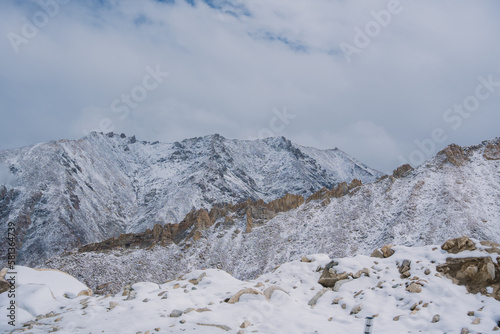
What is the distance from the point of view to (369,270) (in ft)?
59.1

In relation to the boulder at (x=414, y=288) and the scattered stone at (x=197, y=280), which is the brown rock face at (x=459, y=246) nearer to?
the boulder at (x=414, y=288)

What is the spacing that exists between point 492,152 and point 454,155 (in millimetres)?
9139

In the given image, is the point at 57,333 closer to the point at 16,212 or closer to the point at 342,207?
the point at 342,207

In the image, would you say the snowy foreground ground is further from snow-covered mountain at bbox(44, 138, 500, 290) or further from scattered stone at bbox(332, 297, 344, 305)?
snow-covered mountain at bbox(44, 138, 500, 290)

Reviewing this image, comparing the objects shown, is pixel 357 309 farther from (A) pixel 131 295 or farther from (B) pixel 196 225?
(B) pixel 196 225

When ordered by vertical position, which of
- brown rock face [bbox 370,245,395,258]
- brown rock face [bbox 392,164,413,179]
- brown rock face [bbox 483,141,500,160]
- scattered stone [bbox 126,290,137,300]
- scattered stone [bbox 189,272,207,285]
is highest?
brown rock face [bbox 483,141,500,160]

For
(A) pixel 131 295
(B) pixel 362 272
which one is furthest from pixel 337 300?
(A) pixel 131 295

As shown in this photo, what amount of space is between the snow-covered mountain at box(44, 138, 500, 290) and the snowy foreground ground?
43.8 meters

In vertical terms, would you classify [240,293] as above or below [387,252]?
below

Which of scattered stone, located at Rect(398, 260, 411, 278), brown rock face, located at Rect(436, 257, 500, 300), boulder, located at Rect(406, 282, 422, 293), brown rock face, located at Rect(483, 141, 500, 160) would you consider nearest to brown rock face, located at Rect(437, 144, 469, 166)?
brown rock face, located at Rect(483, 141, 500, 160)

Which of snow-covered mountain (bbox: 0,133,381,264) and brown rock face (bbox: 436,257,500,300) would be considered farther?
snow-covered mountain (bbox: 0,133,381,264)

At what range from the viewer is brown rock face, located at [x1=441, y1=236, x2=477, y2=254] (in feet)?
57.9

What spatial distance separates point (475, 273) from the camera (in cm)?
1572

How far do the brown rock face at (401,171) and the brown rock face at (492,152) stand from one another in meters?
15.4
